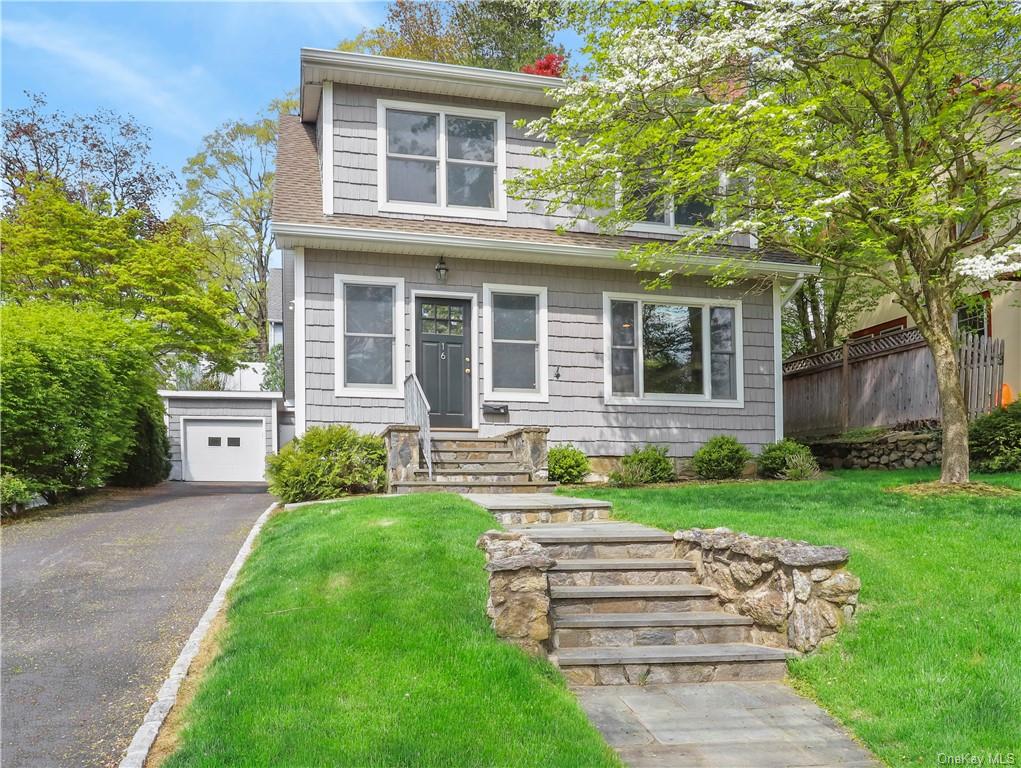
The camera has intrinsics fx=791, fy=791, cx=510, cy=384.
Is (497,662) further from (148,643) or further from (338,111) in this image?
(338,111)

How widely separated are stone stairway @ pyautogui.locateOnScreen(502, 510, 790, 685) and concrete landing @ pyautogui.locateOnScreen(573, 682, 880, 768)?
0.10 m

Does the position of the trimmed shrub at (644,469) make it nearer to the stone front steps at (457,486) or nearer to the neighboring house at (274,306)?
the stone front steps at (457,486)

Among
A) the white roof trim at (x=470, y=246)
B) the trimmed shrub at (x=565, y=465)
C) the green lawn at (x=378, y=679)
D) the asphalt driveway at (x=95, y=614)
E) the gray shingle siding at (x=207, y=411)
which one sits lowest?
the asphalt driveway at (x=95, y=614)

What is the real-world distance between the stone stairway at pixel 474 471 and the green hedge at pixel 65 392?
16.0 ft

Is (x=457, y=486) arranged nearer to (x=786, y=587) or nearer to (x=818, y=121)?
(x=786, y=587)

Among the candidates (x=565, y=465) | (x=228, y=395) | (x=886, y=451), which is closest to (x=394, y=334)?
(x=565, y=465)

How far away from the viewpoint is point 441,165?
11664 millimetres

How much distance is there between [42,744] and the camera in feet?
12.2

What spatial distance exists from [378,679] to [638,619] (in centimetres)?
191

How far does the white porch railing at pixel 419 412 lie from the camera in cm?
960

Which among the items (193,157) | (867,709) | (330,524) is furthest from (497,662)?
(193,157)

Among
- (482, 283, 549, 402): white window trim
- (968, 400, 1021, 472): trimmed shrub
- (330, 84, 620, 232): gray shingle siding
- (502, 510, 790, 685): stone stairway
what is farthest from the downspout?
(502, 510, 790, 685): stone stairway

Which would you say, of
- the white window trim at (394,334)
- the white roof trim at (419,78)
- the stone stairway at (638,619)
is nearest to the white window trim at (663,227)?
the white roof trim at (419,78)

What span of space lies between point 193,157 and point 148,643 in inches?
1040
